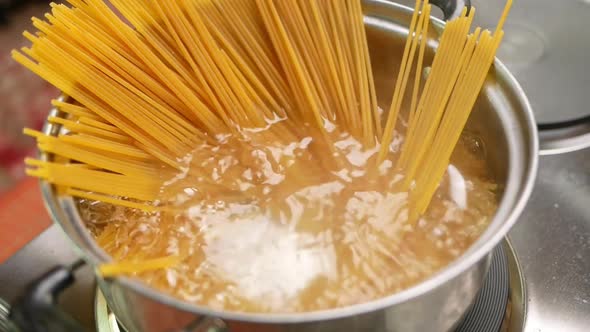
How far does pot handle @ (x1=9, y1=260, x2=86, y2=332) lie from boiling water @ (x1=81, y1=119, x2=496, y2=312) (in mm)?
122

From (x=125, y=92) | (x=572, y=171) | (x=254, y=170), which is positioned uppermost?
(x=125, y=92)

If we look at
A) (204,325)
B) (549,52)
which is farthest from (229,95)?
(549,52)

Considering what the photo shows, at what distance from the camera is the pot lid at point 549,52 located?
102cm

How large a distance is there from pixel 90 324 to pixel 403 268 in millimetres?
474

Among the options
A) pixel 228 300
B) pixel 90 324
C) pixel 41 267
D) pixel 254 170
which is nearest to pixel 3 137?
pixel 41 267

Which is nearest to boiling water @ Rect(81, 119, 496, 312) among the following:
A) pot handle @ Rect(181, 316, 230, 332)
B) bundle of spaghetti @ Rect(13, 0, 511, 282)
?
bundle of spaghetti @ Rect(13, 0, 511, 282)

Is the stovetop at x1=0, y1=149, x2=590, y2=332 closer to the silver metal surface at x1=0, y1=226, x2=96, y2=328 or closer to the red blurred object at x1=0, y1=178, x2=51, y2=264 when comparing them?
the silver metal surface at x1=0, y1=226, x2=96, y2=328

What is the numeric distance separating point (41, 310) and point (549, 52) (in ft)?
3.42

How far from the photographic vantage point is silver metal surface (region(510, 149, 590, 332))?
32.6 inches

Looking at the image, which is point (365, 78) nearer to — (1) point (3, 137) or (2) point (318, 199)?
(2) point (318, 199)

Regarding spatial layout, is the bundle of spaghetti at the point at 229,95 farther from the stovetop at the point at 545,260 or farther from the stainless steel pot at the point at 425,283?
the stovetop at the point at 545,260

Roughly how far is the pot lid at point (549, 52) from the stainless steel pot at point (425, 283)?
0.30 m

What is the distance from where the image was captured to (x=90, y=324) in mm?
829

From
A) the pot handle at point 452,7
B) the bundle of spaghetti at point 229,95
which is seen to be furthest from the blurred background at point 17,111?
the pot handle at point 452,7
